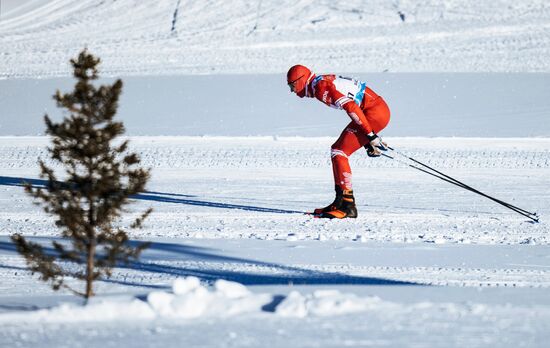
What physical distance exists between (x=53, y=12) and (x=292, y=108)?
14.2 m

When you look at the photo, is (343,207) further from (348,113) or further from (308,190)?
(308,190)

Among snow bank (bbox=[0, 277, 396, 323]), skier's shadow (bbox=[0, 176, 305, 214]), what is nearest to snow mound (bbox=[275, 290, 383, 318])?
snow bank (bbox=[0, 277, 396, 323])

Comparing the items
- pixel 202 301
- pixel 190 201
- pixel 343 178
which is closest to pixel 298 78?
pixel 343 178

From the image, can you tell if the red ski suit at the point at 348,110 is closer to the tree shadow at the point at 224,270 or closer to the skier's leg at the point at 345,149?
the skier's leg at the point at 345,149

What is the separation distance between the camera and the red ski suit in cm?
853

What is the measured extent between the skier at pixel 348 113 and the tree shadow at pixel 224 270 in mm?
1905

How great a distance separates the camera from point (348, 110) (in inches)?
336

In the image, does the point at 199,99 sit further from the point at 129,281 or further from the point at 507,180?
the point at 129,281

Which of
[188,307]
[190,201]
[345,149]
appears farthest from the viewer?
[190,201]

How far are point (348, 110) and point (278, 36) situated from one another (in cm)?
1661

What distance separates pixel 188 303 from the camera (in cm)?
469

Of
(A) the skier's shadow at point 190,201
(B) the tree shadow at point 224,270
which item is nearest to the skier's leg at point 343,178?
(A) the skier's shadow at point 190,201

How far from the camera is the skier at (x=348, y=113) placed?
854 cm

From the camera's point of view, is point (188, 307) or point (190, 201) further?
point (190, 201)
